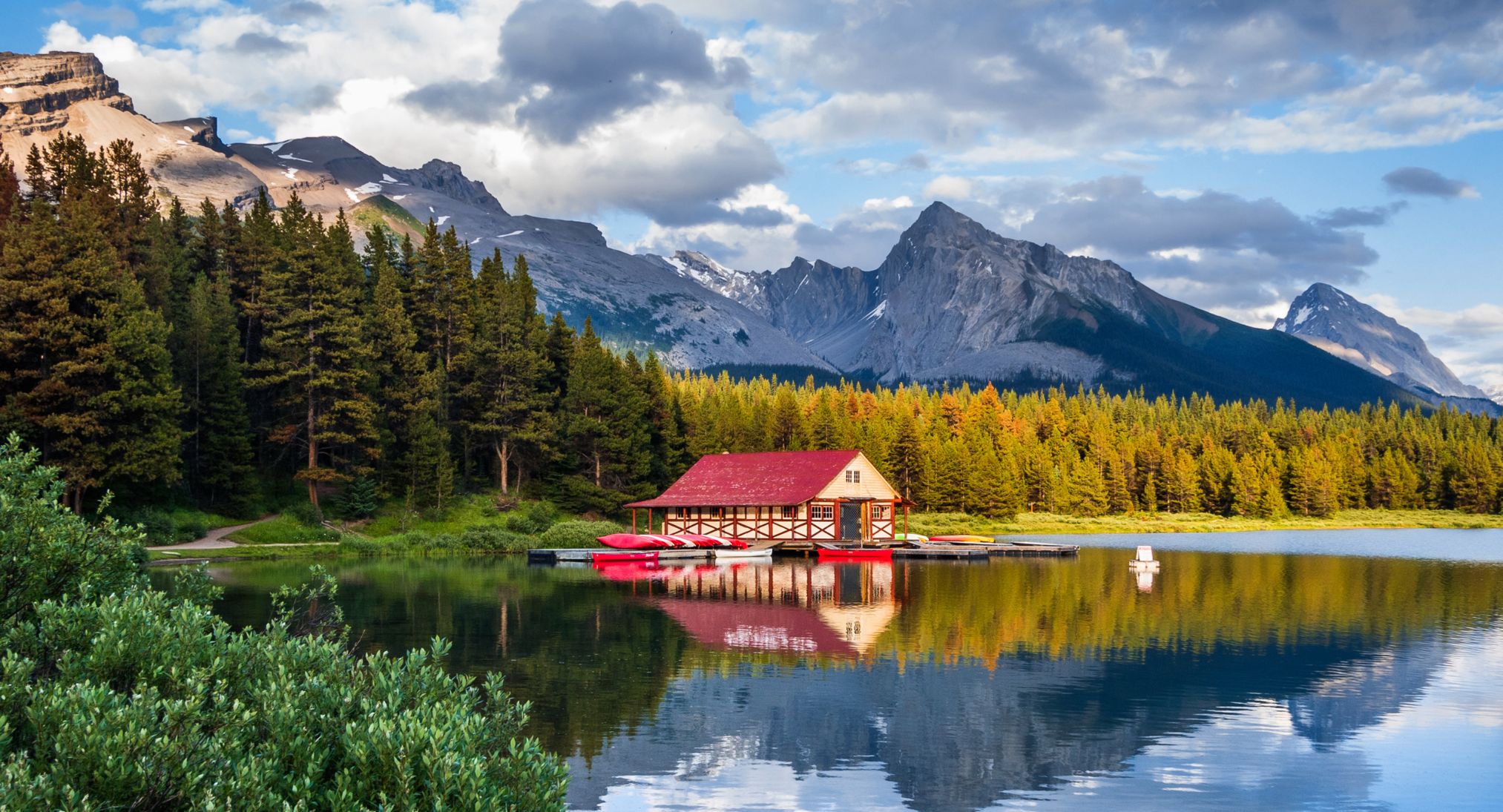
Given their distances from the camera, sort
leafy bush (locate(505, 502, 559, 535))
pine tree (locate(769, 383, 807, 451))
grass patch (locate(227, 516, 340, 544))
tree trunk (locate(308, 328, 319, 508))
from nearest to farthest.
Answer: grass patch (locate(227, 516, 340, 544)) → tree trunk (locate(308, 328, 319, 508)) → leafy bush (locate(505, 502, 559, 535)) → pine tree (locate(769, 383, 807, 451))

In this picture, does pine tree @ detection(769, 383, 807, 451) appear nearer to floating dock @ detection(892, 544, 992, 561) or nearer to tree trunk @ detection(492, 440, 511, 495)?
tree trunk @ detection(492, 440, 511, 495)

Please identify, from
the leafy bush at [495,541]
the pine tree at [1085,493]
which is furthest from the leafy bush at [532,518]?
the pine tree at [1085,493]

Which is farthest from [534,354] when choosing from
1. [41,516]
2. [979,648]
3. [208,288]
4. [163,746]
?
[163,746]

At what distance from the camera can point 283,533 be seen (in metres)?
64.4

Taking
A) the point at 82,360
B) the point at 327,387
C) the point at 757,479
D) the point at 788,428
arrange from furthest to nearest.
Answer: the point at 788,428, the point at 757,479, the point at 327,387, the point at 82,360

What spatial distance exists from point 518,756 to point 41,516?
6.90 metres

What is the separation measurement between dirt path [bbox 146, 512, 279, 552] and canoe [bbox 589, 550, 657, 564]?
17006 millimetres

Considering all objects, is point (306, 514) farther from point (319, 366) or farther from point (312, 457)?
point (319, 366)

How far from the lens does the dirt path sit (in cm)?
5769

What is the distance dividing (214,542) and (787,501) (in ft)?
113

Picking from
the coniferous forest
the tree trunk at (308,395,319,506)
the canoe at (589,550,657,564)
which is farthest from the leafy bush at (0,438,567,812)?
the tree trunk at (308,395,319,506)

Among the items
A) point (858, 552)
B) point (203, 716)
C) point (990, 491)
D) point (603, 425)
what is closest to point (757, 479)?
point (858, 552)

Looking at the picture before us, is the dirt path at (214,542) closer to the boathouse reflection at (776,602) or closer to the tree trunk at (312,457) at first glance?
the tree trunk at (312,457)

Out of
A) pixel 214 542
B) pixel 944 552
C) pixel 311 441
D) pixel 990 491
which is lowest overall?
pixel 944 552
